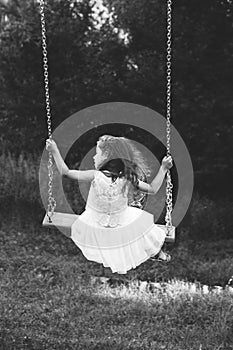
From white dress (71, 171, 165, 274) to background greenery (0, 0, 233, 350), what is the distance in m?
1.36

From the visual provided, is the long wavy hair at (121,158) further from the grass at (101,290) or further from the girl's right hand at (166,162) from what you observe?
the grass at (101,290)

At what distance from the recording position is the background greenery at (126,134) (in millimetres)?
6137

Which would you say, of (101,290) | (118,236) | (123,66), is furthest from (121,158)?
(123,66)

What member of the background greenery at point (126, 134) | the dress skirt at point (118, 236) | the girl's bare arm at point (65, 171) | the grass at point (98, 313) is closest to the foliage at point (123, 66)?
the background greenery at point (126, 134)

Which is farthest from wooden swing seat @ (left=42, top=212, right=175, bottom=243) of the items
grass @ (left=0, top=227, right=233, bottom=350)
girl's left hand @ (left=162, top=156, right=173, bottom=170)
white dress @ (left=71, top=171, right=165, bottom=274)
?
grass @ (left=0, top=227, right=233, bottom=350)

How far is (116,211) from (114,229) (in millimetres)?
113

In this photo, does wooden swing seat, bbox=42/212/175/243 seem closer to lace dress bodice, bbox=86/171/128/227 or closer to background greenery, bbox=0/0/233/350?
lace dress bodice, bbox=86/171/128/227

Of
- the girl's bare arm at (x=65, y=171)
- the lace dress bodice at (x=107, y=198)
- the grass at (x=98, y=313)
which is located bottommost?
the grass at (x=98, y=313)

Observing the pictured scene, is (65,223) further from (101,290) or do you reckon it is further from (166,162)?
(101,290)

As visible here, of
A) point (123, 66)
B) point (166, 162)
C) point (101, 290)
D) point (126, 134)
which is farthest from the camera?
point (123, 66)

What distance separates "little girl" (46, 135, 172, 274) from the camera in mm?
4410

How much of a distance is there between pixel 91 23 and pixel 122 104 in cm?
127

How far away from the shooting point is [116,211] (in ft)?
14.7

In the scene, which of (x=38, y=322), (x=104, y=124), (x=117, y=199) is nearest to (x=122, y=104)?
(x=104, y=124)
